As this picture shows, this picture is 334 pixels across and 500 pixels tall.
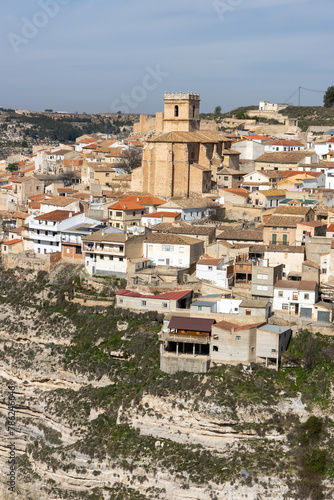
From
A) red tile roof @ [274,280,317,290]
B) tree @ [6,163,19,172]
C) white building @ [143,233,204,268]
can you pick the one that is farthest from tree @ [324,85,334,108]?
red tile roof @ [274,280,317,290]

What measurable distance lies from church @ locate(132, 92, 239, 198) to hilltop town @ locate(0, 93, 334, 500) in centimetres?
13

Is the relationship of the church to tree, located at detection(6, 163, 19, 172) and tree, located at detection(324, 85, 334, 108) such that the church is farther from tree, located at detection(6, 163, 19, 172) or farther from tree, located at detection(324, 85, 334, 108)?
tree, located at detection(324, 85, 334, 108)

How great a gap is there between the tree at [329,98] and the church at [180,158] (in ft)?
134

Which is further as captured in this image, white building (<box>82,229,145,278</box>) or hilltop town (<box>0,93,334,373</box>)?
white building (<box>82,229,145,278</box>)

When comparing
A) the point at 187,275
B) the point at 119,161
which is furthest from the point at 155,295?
the point at 119,161

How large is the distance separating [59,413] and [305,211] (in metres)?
17.4

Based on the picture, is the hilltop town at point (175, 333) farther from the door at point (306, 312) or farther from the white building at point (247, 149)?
the white building at point (247, 149)

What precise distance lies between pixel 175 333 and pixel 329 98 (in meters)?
65.4

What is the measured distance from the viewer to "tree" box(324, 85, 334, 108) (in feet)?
310

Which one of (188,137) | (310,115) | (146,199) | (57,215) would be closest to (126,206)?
(146,199)

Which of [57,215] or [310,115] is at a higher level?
[310,115]

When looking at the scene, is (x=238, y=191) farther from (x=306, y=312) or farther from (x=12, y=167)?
(x=12, y=167)

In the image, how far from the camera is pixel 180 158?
53.9 meters

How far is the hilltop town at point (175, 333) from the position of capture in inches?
1303
